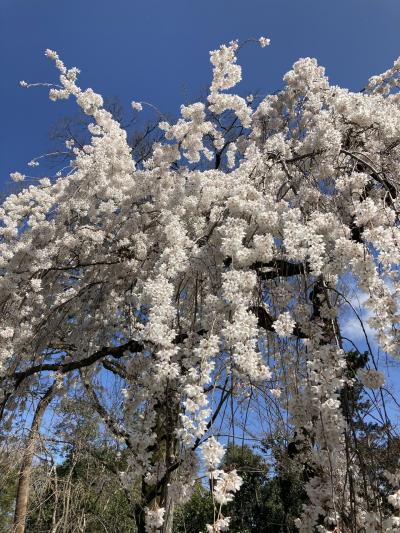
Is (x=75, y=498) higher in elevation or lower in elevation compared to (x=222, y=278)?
lower

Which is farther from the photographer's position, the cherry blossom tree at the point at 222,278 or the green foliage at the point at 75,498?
the green foliage at the point at 75,498

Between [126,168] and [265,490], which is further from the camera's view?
[265,490]

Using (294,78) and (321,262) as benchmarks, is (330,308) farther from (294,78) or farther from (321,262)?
(294,78)

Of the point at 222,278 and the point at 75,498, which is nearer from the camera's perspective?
the point at 222,278

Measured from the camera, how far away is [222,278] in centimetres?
257

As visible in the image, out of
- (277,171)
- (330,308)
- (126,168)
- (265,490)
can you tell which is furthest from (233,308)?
(265,490)

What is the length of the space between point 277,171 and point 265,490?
12.6 m

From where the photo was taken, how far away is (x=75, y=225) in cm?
498

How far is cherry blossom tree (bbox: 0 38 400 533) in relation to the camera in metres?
2.19

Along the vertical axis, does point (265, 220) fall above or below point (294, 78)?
below

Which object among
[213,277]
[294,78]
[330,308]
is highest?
[294,78]

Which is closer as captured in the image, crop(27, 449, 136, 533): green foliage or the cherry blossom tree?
the cherry blossom tree

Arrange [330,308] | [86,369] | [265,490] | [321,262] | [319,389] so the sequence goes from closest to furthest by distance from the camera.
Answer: [319,389] < [321,262] < [330,308] < [86,369] < [265,490]

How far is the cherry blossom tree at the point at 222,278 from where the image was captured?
219cm
